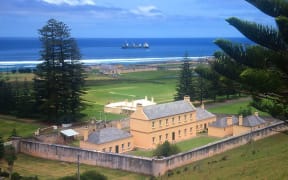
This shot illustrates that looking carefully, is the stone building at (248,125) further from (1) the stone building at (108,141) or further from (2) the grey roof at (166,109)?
(1) the stone building at (108,141)

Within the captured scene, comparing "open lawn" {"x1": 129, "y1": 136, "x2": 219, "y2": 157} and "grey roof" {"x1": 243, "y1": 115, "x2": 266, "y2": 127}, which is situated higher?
"grey roof" {"x1": 243, "y1": 115, "x2": 266, "y2": 127}

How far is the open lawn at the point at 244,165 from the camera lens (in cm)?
1689

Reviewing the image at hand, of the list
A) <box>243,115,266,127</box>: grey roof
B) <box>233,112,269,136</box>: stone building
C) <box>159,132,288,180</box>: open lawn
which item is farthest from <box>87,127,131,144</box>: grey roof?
<box>243,115,266,127</box>: grey roof

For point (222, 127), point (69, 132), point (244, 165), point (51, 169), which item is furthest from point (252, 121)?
point (51, 169)

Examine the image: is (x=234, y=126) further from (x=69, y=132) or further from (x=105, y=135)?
(x=69, y=132)

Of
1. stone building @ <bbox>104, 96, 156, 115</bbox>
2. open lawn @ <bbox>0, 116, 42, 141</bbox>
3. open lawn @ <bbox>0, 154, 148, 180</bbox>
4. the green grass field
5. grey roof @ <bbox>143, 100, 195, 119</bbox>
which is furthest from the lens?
stone building @ <bbox>104, 96, 156, 115</bbox>

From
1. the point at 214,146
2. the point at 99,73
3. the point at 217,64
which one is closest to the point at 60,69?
the point at 214,146

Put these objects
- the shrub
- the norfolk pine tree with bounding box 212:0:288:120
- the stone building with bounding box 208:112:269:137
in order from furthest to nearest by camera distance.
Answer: the stone building with bounding box 208:112:269:137 < the shrub < the norfolk pine tree with bounding box 212:0:288:120

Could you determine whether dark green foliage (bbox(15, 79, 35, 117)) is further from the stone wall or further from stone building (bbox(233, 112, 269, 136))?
stone building (bbox(233, 112, 269, 136))

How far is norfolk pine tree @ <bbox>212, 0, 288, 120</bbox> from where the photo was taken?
9328mm

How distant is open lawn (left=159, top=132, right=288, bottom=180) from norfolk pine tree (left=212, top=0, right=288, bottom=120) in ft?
18.9

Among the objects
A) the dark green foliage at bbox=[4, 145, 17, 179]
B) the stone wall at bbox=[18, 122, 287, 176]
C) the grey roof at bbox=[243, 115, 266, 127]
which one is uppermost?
the grey roof at bbox=[243, 115, 266, 127]

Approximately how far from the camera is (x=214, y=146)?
78.1ft

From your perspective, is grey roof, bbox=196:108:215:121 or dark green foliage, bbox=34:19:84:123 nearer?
grey roof, bbox=196:108:215:121
